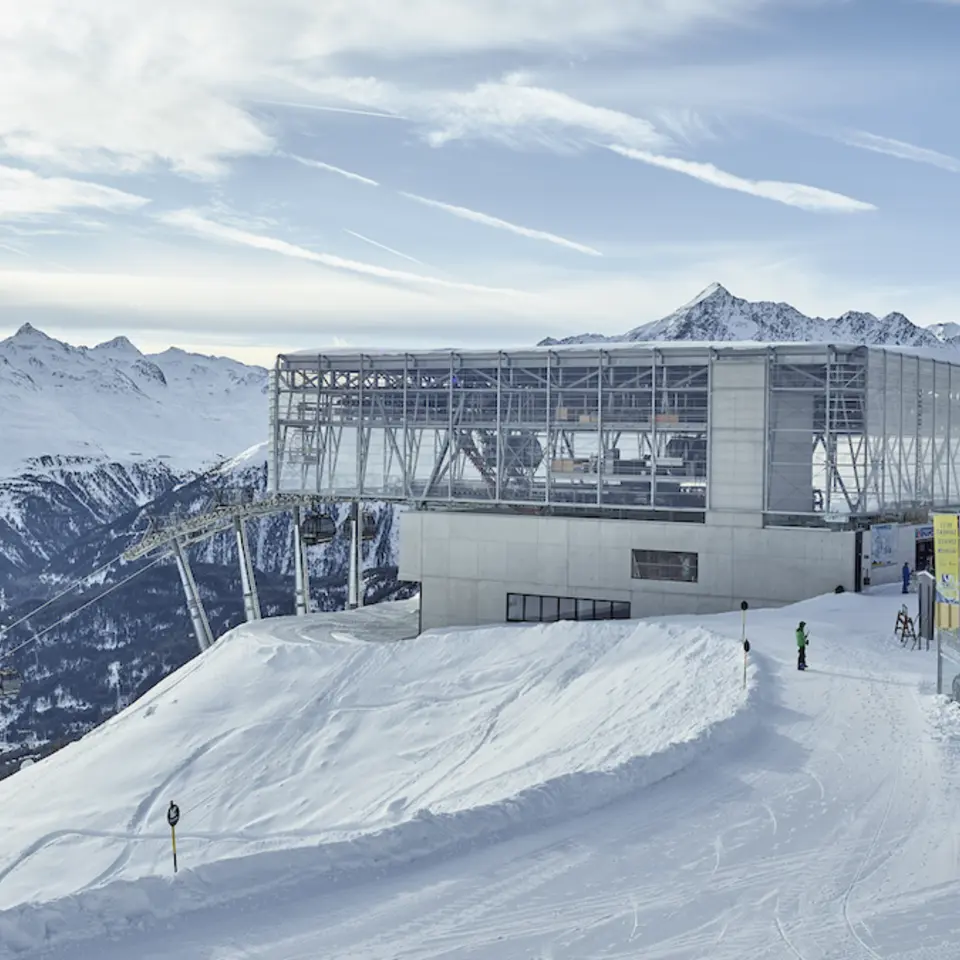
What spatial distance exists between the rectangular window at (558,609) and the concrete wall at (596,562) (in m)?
0.26

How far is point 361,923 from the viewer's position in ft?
38.2

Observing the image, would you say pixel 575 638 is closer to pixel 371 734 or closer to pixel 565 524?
pixel 371 734

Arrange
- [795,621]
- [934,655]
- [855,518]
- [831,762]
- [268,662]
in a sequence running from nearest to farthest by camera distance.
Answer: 1. [831,762]
2. [934,655]
3. [795,621]
4. [268,662]
5. [855,518]

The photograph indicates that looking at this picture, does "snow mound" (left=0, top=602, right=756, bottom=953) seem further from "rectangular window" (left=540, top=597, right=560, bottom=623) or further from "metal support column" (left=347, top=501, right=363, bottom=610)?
"metal support column" (left=347, top=501, right=363, bottom=610)

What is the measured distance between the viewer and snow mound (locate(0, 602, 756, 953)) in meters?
13.6

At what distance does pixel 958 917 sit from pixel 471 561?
2919 centimetres

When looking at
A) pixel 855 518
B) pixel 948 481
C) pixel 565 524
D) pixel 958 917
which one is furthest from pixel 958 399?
pixel 958 917

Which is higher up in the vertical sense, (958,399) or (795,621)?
(958,399)

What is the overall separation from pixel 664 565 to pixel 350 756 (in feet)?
49.1

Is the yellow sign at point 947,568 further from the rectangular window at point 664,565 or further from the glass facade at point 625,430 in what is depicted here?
the rectangular window at point 664,565

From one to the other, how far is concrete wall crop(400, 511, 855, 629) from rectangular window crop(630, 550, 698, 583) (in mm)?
200

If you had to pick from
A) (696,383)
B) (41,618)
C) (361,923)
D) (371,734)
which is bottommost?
(41,618)

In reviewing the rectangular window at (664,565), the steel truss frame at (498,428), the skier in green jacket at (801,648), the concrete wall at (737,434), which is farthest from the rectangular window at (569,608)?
the skier in green jacket at (801,648)

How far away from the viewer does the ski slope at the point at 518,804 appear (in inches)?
452
